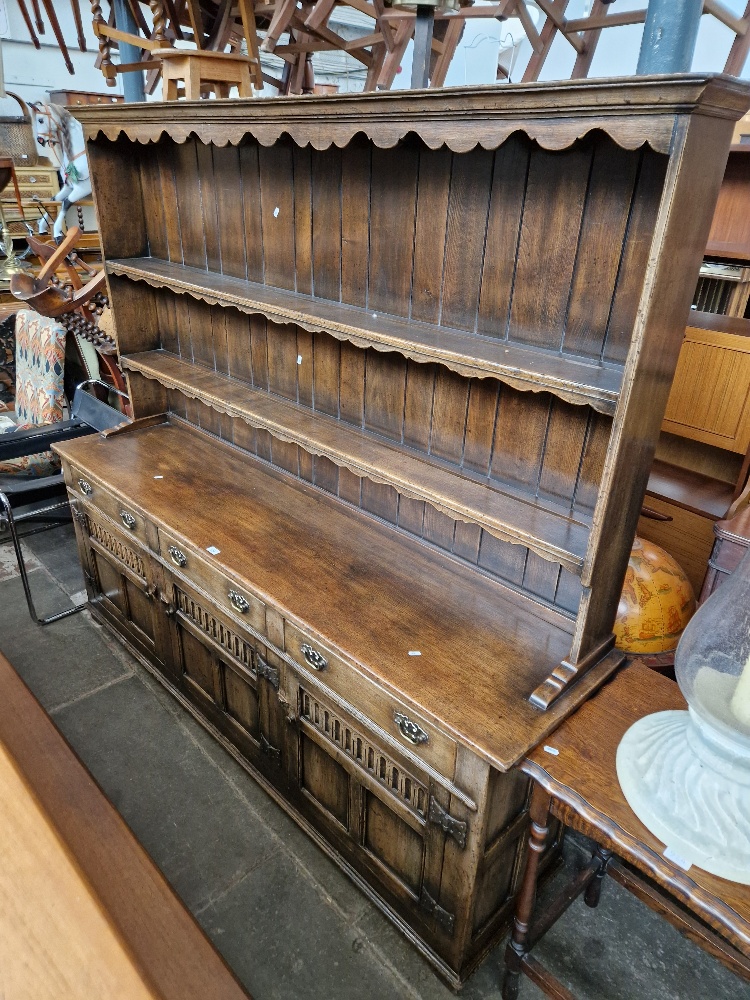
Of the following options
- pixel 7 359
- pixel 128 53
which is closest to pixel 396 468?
pixel 128 53

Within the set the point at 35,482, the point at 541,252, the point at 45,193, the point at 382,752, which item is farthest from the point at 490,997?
the point at 45,193

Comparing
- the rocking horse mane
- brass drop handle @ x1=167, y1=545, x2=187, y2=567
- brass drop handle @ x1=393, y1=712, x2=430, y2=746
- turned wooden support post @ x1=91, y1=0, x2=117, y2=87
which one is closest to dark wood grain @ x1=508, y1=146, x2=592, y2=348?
brass drop handle @ x1=393, y1=712, x2=430, y2=746

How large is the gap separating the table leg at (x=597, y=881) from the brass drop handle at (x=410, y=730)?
71 centimetres

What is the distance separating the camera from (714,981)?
5.60 feet

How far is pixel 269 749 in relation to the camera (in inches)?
82.8

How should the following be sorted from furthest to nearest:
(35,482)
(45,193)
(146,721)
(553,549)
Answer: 1. (45,193)
2. (35,482)
3. (146,721)
4. (553,549)

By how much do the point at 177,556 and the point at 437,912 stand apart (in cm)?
130

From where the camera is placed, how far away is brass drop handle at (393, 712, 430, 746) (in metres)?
1.50

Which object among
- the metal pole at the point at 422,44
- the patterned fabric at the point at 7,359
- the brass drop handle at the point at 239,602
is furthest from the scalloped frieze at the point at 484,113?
the patterned fabric at the point at 7,359

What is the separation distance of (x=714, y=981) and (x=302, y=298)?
7.33ft

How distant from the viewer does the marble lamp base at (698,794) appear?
1.06 metres

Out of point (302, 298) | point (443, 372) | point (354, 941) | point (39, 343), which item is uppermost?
point (302, 298)

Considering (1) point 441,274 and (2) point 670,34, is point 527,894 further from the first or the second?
(2) point 670,34

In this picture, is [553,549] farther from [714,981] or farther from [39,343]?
[39,343]
